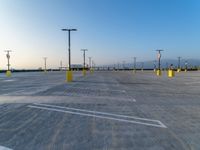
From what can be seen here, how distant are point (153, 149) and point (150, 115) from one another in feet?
11.8

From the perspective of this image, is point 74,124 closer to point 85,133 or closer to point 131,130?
point 85,133

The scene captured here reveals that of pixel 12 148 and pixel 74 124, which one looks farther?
pixel 74 124

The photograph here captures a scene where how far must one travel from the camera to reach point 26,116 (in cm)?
834

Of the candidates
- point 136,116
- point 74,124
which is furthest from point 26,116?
point 136,116

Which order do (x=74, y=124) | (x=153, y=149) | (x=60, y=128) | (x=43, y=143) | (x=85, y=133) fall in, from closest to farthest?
1. (x=153, y=149)
2. (x=43, y=143)
3. (x=85, y=133)
4. (x=60, y=128)
5. (x=74, y=124)

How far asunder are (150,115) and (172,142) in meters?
3.07

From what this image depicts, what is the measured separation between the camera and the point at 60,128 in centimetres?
673

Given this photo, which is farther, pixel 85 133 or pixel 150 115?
pixel 150 115

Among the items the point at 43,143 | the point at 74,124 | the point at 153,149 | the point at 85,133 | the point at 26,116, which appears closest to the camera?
the point at 153,149

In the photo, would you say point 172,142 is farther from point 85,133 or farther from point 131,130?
point 85,133

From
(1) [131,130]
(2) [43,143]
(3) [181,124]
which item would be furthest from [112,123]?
(2) [43,143]

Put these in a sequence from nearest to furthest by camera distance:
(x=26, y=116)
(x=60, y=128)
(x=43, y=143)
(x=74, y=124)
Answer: (x=43, y=143), (x=60, y=128), (x=74, y=124), (x=26, y=116)

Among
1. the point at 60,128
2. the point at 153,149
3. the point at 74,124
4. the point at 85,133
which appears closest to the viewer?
the point at 153,149

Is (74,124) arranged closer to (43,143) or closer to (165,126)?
(43,143)
